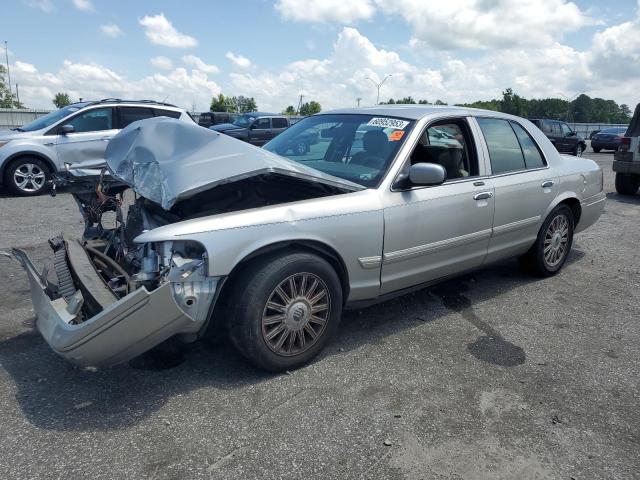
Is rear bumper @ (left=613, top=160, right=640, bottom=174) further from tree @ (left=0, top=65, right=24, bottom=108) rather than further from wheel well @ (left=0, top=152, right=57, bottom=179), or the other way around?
tree @ (left=0, top=65, right=24, bottom=108)

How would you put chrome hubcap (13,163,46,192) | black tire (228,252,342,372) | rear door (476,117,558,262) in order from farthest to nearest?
chrome hubcap (13,163,46,192) → rear door (476,117,558,262) → black tire (228,252,342,372)

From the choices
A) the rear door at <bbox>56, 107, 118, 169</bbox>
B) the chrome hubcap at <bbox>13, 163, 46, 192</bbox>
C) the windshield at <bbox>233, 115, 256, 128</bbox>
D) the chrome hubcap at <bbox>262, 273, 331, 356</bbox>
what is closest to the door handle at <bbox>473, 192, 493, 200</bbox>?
the chrome hubcap at <bbox>262, 273, 331, 356</bbox>

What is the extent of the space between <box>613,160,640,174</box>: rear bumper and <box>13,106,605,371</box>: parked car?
22.9ft

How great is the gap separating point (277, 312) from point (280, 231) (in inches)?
19.8

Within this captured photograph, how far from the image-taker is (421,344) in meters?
3.68

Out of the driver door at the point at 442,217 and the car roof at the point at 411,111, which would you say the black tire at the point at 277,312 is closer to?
the driver door at the point at 442,217

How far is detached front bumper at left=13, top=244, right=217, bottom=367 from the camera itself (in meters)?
2.54

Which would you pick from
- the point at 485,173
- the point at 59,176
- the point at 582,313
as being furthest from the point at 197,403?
the point at 582,313

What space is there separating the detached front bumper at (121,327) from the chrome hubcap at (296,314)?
499 mm

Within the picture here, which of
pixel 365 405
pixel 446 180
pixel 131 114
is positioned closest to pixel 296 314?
pixel 365 405

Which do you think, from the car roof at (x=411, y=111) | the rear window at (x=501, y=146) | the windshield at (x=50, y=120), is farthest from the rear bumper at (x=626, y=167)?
the windshield at (x=50, y=120)

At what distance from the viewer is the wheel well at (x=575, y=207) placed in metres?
5.17

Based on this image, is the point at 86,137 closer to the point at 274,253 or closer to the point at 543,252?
the point at 274,253

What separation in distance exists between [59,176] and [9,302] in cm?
116
